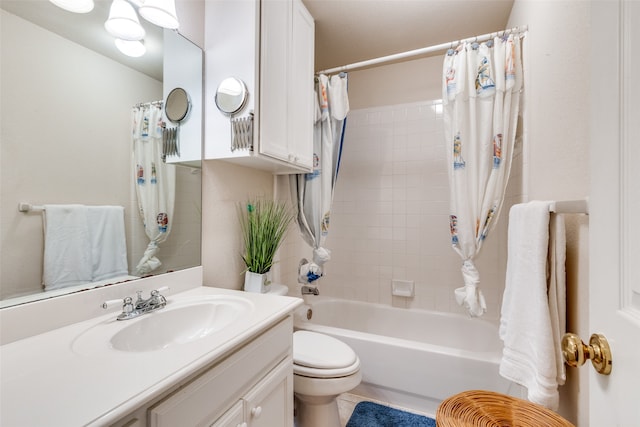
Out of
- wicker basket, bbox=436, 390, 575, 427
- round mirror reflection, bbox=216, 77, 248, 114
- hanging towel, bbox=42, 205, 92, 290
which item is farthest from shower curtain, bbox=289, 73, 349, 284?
hanging towel, bbox=42, 205, 92, 290

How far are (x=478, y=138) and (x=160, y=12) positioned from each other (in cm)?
158

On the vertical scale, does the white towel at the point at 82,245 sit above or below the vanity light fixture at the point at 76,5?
below

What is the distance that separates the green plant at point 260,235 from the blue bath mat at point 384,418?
3.27 ft

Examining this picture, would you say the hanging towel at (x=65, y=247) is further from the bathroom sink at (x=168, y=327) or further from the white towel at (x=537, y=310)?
the white towel at (x=537, y=310)

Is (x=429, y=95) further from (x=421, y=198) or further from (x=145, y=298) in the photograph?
(x=145, y=298)

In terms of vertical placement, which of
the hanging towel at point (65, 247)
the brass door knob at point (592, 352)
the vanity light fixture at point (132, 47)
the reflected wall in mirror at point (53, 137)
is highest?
the vanity light fixture at point (132, 47)

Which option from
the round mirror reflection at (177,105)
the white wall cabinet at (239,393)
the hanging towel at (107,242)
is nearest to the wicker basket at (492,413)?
the white wall cabinet at (239,393)

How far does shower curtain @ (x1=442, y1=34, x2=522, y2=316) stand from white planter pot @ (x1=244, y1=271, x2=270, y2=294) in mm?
1057

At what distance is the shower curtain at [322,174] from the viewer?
180 centimetres

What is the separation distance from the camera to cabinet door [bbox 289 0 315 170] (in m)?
1.53

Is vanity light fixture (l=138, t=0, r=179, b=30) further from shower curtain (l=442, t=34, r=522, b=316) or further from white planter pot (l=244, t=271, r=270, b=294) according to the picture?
shower curtain (l=442, t=34, r=522, b=316)

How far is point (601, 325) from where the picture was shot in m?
0.46

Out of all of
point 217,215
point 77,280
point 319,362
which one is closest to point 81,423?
point 77,280

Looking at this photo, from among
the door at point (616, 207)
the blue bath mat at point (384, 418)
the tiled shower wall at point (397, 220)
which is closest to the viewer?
the door at point (616, 207)
